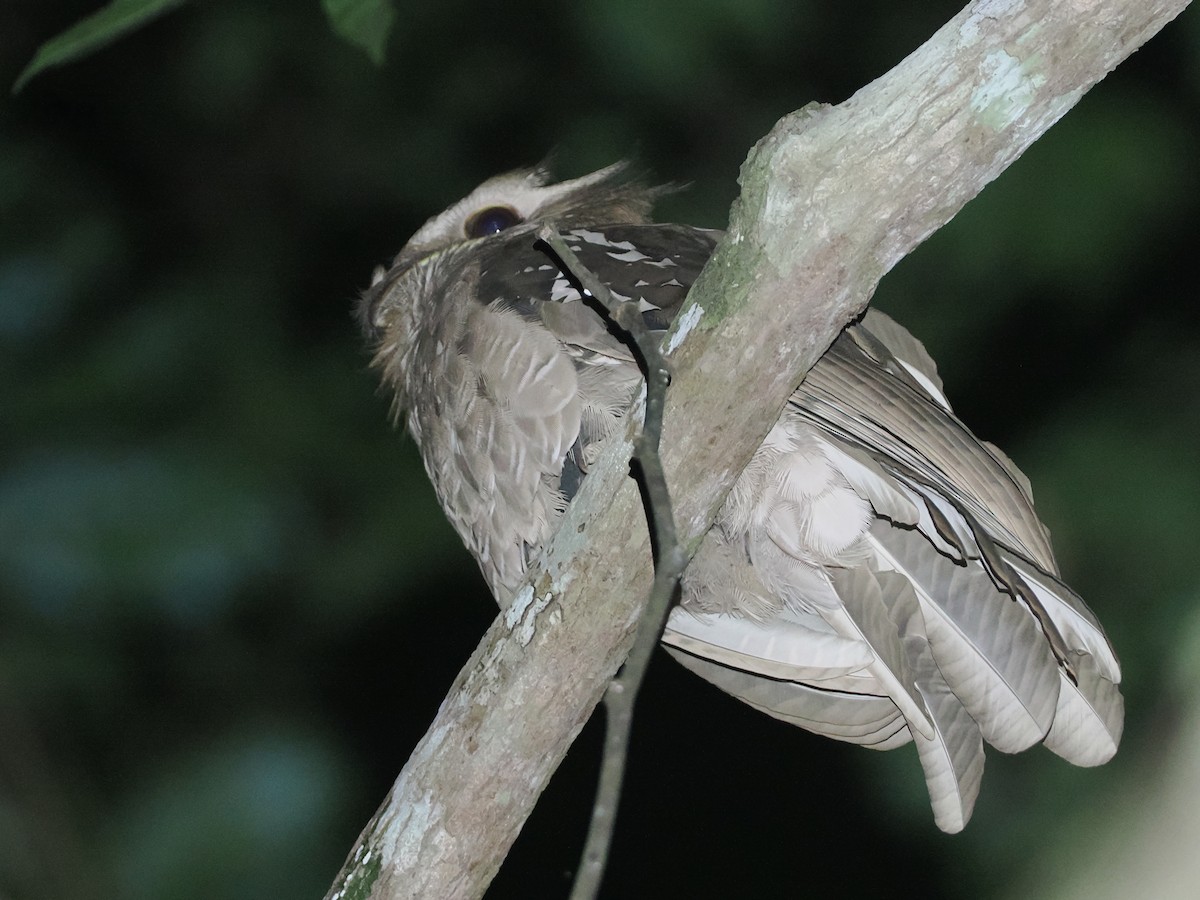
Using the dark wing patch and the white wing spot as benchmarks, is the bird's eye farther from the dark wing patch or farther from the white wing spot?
the white wing spot

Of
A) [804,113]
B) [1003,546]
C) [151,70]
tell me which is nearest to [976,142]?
[804,113]

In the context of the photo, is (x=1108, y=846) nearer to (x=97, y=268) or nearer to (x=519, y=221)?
(x=519, y=221)

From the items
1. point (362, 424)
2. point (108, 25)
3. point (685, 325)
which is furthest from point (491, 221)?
point (362, 424)

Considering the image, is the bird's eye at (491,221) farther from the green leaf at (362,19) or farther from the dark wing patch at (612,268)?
the green leaf at (362,19)

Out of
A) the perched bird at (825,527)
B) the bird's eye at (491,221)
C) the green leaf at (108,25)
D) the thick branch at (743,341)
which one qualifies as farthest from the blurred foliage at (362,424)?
the green leaf at (108,25)

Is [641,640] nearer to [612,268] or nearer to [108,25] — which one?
[108,25]
